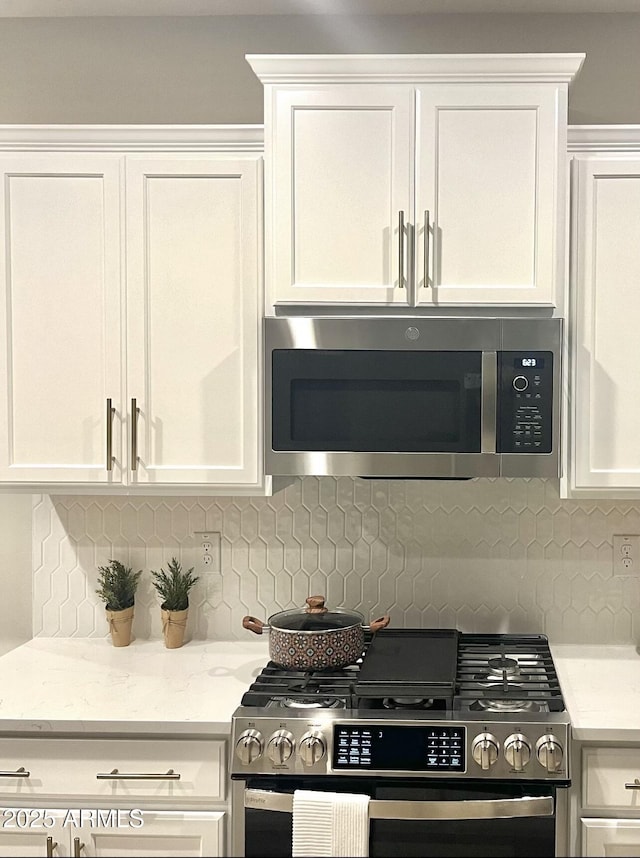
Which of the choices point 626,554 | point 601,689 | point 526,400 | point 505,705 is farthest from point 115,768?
point 626,554

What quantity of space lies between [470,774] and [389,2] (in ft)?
6.97

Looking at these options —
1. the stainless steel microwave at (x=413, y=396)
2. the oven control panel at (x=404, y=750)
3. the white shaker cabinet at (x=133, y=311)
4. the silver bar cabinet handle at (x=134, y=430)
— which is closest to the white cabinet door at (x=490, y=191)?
the stainless steel microwave at (x=413, y=396)

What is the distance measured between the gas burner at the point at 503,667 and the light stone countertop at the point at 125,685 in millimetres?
639

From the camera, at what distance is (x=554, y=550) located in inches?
106

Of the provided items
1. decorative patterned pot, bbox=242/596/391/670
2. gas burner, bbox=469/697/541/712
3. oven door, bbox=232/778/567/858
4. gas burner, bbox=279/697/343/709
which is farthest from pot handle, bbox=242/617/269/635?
gas burner, bbox=469/697/541/712

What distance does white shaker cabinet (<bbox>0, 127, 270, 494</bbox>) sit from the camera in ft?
7.82

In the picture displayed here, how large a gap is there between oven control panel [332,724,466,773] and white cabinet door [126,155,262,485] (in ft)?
2.44

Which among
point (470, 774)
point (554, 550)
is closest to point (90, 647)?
point (470, 774)

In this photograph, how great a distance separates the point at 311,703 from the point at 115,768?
1.62 ft

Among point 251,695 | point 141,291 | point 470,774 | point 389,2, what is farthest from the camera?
point 389,2

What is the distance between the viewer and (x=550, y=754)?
77.9 inches

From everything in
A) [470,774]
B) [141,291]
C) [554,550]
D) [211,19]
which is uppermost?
[211,19]

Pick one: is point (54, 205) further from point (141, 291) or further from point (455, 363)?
point (455, 363)

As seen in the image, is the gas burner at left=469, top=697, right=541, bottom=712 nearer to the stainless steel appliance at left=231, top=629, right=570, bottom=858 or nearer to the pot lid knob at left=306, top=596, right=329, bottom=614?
the stainless steel appliance at left=231, top=629, right=570, bottom=858
